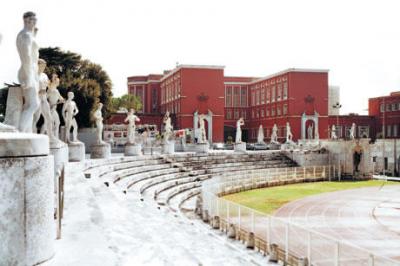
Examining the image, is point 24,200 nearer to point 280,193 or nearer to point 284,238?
point 284,238

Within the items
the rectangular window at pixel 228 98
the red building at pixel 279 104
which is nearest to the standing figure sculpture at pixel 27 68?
the red building at pixel 279 104

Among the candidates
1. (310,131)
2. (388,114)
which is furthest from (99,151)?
(388,114)

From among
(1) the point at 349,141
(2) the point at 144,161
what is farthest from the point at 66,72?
(1) the point at 349,141

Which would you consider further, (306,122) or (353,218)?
(306,122)

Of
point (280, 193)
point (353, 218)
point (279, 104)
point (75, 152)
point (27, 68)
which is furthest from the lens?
point (279, 104)

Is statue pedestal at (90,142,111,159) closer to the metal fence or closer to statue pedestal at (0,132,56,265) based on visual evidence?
the metal fence

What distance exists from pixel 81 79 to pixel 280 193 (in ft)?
63.9

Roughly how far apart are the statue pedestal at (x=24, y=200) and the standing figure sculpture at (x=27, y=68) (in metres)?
1.80

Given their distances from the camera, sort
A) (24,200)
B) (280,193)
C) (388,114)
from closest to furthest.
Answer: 1. (24,200)
2. (280,193)
3. (388,114)

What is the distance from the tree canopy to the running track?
773 inches

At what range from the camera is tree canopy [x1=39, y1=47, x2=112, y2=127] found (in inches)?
1326

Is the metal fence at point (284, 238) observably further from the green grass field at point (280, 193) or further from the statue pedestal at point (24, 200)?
the statue pedestal at point (24, 200)

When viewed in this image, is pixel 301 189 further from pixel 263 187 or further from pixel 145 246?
pixel 145 246

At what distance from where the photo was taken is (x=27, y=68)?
580cm
